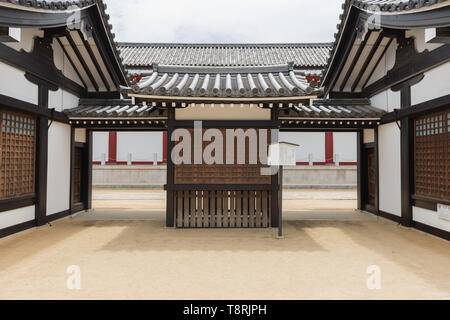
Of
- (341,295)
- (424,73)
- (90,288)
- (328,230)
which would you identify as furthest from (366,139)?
Result: (90,288)

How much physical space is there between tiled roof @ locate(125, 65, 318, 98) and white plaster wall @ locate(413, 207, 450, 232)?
12.9ft

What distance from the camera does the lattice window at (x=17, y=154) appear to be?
6.30m

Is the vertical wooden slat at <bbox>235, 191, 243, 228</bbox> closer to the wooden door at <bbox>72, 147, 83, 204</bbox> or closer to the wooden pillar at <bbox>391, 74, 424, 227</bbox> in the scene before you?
the wooden pillar at <bbox>391, 74, 424, 227</bbox>

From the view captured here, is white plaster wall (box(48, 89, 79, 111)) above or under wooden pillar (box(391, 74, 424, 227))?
above

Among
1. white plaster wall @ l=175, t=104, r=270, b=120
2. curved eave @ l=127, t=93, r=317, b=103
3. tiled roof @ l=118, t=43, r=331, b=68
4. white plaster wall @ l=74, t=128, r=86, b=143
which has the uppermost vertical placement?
tiled roof @ l=118, t=43, r=331, b=68

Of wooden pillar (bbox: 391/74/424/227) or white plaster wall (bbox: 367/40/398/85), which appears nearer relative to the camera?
wooden pillar (bbox: 391/74/424/227)

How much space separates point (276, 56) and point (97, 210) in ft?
48.3

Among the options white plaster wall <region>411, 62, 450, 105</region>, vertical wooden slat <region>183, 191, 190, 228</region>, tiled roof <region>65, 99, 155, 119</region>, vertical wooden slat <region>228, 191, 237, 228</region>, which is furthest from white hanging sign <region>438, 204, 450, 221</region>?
tiled roof <region>65, 99, 155, 119</region>

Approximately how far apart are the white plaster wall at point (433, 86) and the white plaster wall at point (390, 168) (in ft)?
3.62

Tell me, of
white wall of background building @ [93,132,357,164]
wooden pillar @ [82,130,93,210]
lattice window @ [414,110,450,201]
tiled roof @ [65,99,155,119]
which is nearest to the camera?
lattice window @ [414,110,450,201]

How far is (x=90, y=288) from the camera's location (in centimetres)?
371

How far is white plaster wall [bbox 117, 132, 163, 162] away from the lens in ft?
66.8

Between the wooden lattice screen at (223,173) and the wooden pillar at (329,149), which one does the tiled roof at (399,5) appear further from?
the wooden pillar at (329,149)
